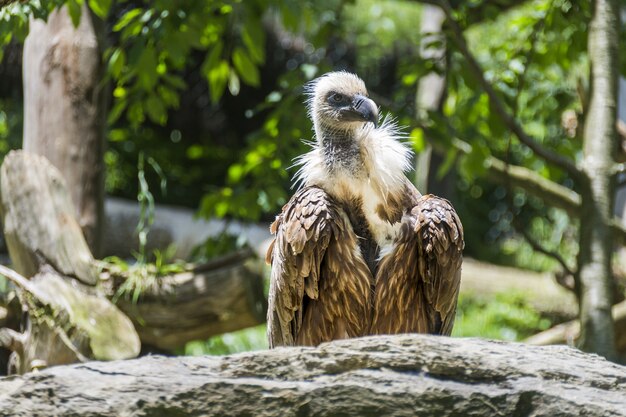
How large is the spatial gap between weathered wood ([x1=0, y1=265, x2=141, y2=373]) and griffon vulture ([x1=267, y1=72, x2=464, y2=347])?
1.10 metres

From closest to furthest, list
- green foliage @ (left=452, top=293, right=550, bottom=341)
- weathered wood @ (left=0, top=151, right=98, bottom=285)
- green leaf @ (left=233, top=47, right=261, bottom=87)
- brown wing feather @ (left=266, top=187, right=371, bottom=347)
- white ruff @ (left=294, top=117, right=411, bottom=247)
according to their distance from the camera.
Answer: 1. brown wing feather @ (left=266, top=187, right=371, bottom=347)
2. white ruff @ (left=294, top=117, right=411, bottom=247)
3. weathered wood @ (left=0, top=151, right=98, bottom=285)
4. green leaf @ (left=233, top=47, right=261, bottom=87)
5. green foliage @ (left=452, top=293, right=550, bottom=341)

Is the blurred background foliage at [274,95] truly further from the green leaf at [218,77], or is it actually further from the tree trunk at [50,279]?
the tree trunk at [50,279]

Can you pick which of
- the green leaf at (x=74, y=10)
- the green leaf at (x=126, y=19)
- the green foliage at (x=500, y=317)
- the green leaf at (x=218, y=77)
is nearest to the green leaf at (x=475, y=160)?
the green leaf at (x=218, y=77)

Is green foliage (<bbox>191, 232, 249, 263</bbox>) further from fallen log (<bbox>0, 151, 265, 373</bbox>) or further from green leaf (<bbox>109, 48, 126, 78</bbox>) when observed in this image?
green leaf (<bbox>109, 48, 126, 78</bbox>)

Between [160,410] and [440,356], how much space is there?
0.88 m

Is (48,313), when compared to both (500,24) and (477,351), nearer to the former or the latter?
(477,351)

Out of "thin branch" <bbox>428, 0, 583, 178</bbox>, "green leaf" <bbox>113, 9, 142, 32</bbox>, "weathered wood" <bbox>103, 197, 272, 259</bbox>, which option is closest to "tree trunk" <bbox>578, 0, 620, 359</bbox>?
"thin branch" <bbox>428, 0, 583, 178</bbox>

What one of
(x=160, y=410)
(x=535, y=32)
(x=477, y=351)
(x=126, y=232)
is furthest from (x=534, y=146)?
(x=126, y=232)

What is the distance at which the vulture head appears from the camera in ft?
16.8

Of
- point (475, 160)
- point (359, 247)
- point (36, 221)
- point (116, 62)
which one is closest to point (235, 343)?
point (475, 160)

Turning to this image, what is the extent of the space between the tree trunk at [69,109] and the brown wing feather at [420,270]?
257 centimetres

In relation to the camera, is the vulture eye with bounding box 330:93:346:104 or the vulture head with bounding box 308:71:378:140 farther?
the vulture eye with bounding box 330:93:346:104

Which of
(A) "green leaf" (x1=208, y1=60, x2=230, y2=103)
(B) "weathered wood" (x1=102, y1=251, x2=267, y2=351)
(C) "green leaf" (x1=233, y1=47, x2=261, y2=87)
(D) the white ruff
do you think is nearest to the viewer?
(D) the white ruff

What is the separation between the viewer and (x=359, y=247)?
4977 mm
